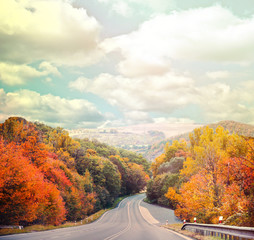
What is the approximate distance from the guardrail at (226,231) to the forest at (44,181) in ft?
70.7

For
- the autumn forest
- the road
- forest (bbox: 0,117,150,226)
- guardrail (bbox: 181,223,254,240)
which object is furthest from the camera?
forest (bbox: 0,117,150,226)

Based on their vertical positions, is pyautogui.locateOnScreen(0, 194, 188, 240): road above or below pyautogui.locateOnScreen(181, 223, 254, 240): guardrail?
below

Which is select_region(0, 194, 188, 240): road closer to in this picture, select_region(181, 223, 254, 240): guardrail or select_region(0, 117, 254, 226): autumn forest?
select_region(181, 223, 254, 240): guardrail

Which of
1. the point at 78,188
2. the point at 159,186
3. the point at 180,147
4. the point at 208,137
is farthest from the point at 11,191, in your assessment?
the point at 180,147

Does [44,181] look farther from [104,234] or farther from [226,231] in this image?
[226,231]

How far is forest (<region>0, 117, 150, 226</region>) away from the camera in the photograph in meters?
29.0

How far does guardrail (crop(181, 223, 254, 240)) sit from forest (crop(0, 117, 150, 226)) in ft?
70.7

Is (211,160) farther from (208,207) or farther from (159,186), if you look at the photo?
(159,186)

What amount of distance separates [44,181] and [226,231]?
35.3m

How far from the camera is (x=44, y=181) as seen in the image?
40.3m

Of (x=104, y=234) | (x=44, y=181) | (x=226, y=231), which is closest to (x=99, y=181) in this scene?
(x=44, y=181)

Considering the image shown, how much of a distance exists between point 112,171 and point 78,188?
1118 inches

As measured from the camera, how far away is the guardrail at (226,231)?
7934mm

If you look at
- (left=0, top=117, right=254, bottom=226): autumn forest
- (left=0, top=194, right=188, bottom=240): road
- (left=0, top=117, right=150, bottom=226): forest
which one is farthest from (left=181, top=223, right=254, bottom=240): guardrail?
(left=0, top=117, right=150, bottom=226): forest
